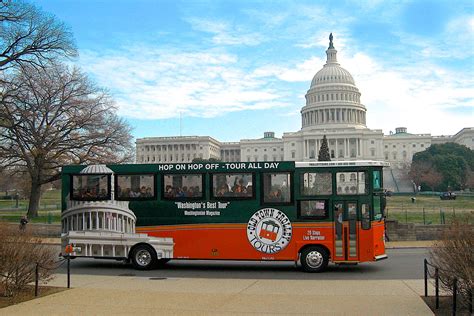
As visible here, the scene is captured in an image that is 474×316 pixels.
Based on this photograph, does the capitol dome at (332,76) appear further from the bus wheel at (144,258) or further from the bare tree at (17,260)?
the bare tree at (17,260)

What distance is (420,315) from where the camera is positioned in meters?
8.88

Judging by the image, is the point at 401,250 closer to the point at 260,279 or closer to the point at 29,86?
the point at 260,279

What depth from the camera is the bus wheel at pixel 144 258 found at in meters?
15.7

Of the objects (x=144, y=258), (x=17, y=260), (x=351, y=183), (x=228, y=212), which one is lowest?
(x=144, y=258)

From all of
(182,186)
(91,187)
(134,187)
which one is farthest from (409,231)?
(91,187)

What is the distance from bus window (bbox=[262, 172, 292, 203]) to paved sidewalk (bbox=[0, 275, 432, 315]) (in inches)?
105

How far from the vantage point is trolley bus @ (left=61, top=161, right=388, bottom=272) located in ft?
48.1

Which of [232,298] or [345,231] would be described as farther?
[345,231]

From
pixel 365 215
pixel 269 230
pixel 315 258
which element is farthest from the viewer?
pixel 269 230

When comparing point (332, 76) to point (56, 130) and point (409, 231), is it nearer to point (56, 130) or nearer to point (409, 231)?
point (56, 130)

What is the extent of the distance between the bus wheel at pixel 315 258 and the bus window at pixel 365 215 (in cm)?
138

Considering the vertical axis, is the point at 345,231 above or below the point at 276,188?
→ below

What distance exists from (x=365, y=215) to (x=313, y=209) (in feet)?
4.84

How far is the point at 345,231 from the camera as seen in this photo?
1465 cm
